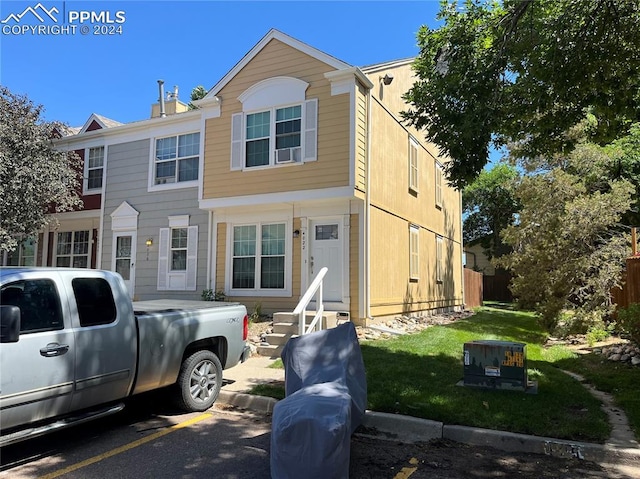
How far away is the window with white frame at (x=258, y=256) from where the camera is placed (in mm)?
13023

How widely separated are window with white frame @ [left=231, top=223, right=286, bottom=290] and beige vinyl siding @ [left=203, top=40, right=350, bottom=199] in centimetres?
116

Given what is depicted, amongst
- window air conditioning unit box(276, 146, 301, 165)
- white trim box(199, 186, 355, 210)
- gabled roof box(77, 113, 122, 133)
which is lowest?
white trim box(199, 186, 355, 210)

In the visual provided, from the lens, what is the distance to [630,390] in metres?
6.82

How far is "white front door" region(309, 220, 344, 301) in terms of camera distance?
476 inches

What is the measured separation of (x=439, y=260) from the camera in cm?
1850

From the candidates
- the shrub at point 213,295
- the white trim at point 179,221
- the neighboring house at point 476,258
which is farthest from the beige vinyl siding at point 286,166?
the neighboring house at point 476,258

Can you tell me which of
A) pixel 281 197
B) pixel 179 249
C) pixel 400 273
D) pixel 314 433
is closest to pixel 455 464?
pixel 314 433

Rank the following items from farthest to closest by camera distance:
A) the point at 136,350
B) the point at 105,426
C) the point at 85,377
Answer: the point at 105,426 < the point at 136,350 < the point at 85,377

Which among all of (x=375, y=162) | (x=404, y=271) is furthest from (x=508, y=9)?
(x=404, y=271)

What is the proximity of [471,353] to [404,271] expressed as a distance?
7.90 m

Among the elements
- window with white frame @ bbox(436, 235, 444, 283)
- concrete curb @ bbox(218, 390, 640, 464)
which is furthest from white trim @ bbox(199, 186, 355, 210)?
window with white frame @ bbox(436, 235, 444, 283)

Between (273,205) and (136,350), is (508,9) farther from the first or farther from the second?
(136,350)

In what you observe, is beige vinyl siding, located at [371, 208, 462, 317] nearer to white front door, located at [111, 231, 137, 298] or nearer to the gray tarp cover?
the gray tarp cover

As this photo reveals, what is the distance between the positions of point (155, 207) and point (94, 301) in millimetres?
11076
